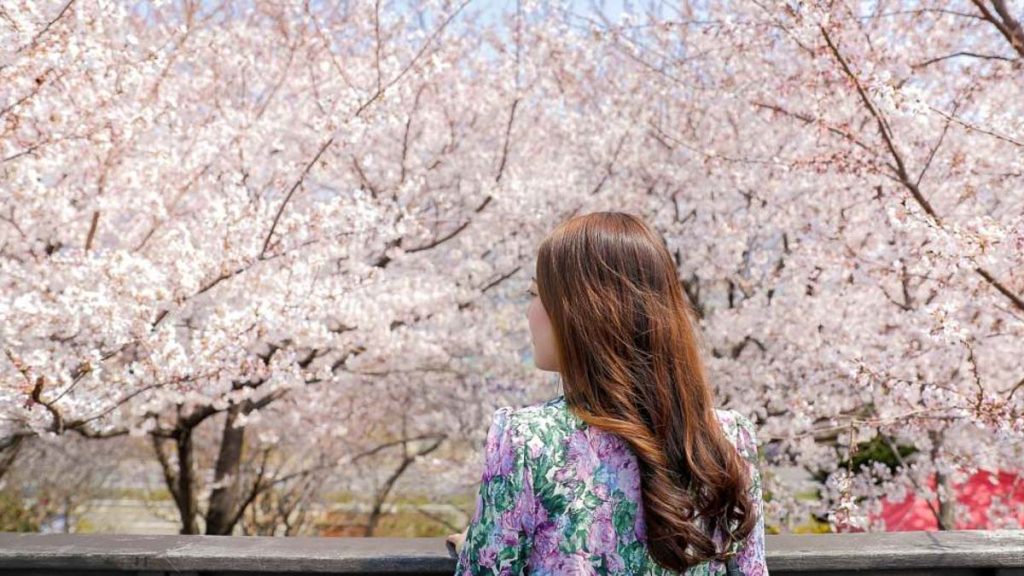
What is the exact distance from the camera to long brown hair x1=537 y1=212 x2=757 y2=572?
4.52 ft

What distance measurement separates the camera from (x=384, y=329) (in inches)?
251

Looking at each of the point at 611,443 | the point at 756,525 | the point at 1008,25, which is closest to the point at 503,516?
the point at 611,443

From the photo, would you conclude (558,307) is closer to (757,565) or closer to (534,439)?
(534,439)

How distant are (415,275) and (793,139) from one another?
11.6ft

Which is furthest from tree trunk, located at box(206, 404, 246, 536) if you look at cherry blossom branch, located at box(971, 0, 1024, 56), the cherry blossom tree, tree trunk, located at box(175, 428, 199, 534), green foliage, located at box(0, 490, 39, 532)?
cherry blossom branch, located at box(971, 0, 1024, 56)

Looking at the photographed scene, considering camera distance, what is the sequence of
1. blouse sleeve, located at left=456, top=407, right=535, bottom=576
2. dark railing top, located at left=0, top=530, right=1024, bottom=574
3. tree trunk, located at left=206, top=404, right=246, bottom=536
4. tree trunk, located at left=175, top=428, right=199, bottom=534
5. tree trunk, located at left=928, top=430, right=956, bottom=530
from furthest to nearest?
1. tree trunk, located at left=206, top=404, right=246, bottom=536
2. tree trunk, located at left=175, top=428, right=199, bottom=534
3. tree trunk, located at left=928, top=430, right=956, bottom=530
4. dark railing top, located at left=0, top=530, right=1024, bottom=574
5. blouse sleeve, located at left=456, top=407, right=535, bottom=576

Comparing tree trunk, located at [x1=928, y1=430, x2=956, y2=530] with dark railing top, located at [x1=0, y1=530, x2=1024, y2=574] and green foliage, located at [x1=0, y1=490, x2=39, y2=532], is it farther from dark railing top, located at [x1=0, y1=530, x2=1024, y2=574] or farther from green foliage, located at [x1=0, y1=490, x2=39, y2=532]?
green foliage, located at [x1=0, y1=490, x2=39, y2=532]

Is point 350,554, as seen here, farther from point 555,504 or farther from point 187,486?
point 187,486

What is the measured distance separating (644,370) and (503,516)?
343 millimetres

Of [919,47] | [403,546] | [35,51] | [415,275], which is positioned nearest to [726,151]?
[919,47]

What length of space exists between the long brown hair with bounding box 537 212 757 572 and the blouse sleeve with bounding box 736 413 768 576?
0.07 m

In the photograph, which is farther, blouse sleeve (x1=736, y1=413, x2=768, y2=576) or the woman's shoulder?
blouse sleeve (x1=736, y1=413, x2=768, y2=576)

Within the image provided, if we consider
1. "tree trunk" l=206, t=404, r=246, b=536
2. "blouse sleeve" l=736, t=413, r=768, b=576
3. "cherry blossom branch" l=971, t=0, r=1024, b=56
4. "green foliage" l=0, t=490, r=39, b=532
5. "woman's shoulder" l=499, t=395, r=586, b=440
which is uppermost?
"cherry blossom branch" l=971, t=0, r=1024, b=56

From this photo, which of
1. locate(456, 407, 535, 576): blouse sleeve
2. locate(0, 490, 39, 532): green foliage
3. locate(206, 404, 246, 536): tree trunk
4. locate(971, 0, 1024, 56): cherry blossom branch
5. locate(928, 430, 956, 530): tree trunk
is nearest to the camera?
locate(456, 407, 535, 576): blouse sleeve
